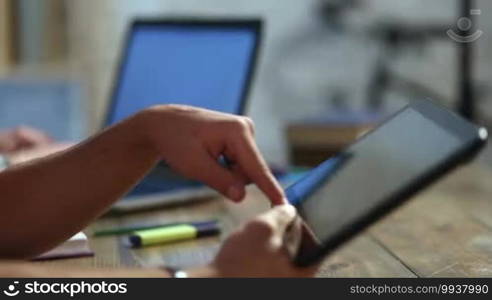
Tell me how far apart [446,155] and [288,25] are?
2.55m

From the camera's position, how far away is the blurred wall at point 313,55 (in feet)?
10.2

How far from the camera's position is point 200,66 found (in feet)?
5.05

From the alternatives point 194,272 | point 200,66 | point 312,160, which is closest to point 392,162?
point 194,272

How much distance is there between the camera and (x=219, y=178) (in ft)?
2.65

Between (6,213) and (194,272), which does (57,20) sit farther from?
(194,272)

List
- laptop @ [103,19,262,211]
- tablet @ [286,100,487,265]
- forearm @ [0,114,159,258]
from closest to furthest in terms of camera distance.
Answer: tablet @ [286,100,487,265], forearm @ [0,114,159,258], laptop @ [103,19,262,211]

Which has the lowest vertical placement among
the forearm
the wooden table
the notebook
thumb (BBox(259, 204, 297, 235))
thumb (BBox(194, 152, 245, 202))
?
the wooden table

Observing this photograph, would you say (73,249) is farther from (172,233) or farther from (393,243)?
(393,243)

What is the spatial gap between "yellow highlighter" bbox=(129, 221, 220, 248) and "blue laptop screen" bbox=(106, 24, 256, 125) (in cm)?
32

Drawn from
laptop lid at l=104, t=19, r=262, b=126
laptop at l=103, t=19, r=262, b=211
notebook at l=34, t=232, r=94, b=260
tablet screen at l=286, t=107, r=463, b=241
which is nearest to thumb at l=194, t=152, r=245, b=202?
tablet screen at l=286, t=107, r=463, b=241

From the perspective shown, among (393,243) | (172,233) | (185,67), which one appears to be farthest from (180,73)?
(393,243)

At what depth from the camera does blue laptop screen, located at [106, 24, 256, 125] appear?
57.9 inches

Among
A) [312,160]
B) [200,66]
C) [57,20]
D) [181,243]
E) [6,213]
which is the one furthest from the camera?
[57,20]

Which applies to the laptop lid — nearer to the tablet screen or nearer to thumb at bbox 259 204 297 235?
the tablet screen
